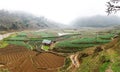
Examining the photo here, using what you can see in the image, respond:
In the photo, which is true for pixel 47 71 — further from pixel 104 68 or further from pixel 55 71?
pixel 104 68

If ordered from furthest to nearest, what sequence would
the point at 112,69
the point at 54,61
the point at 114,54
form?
the point at 54,61 < the point at 114,54 < the point at 112,69

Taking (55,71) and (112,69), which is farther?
(55,71)

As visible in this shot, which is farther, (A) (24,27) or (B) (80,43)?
(A) (24,27)

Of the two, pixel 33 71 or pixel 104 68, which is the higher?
pixel 104 68

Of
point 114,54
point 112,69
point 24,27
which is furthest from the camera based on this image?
point 24,27

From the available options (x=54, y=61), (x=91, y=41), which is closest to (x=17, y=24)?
(x=91, y=41)

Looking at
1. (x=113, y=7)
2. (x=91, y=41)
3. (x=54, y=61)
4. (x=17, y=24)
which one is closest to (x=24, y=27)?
(x=17, y=24)

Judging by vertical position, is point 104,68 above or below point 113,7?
below

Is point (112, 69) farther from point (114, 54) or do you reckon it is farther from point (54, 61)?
point (54, 61)

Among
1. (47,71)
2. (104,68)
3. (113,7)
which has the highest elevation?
(113,7)
